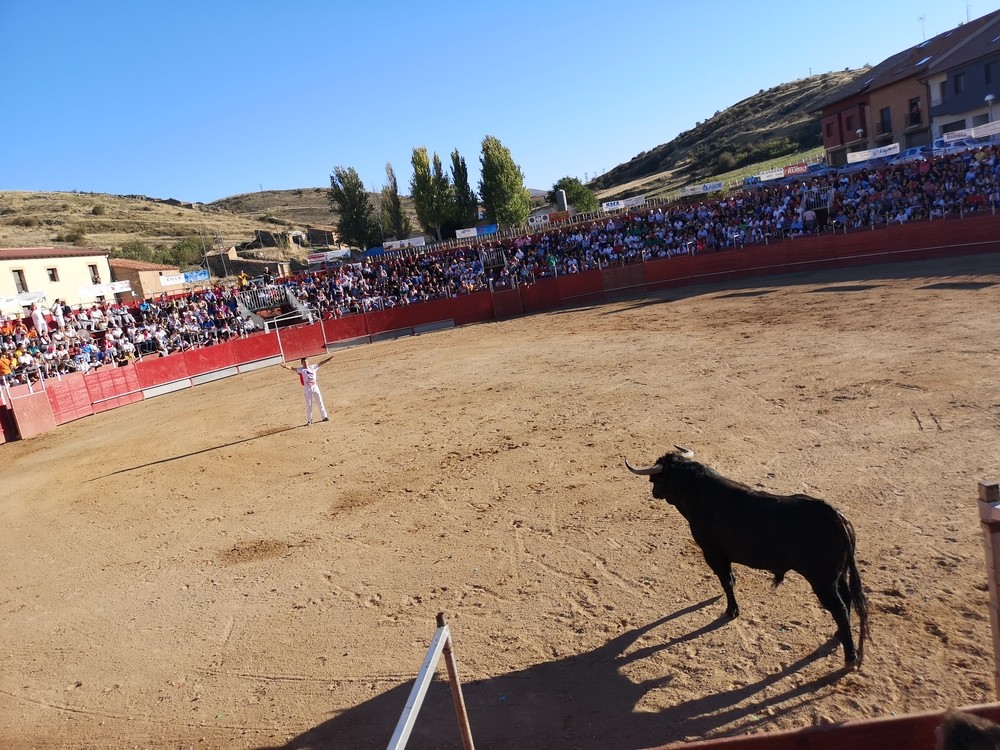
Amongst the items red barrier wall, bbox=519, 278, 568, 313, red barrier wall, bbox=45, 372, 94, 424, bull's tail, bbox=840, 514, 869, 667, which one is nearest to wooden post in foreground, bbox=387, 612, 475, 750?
bull's tail, bbox=840, 514, 869, 667

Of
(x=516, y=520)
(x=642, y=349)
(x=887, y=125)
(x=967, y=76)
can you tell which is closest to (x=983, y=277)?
(x=642, y=349)

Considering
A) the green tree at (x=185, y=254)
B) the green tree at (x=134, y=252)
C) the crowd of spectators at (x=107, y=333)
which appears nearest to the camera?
the crowd of spectators at (x=107, y=333)

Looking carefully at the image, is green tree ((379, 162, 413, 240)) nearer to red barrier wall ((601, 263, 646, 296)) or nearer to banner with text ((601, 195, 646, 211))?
banner with text ((601, 195, 646, 211))

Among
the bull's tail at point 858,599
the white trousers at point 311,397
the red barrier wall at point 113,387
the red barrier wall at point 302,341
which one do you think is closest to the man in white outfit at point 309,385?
the white trousers at point 311,397

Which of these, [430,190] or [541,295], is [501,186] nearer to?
[430,190]

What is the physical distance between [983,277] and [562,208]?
4676cm

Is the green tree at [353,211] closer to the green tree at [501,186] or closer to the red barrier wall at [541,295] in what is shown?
the green tree at [501,186]

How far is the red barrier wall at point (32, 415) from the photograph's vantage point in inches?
761

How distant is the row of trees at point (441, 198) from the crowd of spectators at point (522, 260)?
2122 centimetres

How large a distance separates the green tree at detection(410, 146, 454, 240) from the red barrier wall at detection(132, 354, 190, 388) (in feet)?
117

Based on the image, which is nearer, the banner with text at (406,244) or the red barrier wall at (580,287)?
the red barrier wall at (580,287)

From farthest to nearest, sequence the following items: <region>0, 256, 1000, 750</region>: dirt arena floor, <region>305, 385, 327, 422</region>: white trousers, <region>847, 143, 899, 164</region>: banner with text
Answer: <region>847, 143, 899, 164</region>: banner with text
<region>305, 385, 327, 422</region>: white trousers
<region>0, 256, 1000, 750</region>: dirt arena floor

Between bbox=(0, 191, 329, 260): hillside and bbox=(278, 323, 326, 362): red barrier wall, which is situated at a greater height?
bbox=(0, 191, 329, 260): hillside

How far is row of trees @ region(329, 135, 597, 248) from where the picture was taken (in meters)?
58.2
